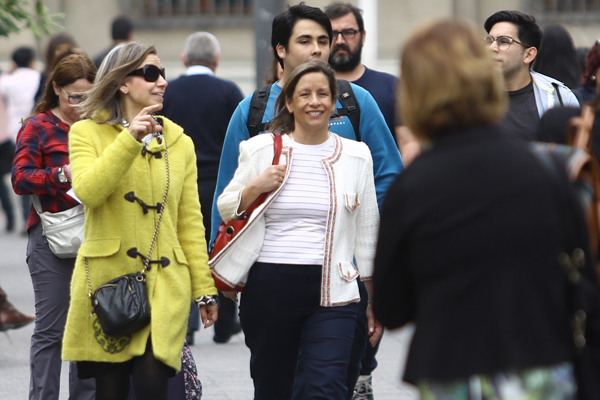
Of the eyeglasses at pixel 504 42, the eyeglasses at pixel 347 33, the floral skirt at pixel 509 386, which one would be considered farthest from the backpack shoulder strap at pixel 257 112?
the floral skirt at pixel 509 386

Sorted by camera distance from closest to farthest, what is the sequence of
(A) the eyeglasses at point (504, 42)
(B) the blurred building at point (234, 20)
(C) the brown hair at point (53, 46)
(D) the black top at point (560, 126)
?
(D) the black top at point (560, 126), (A) the eyeglasses at point (504, 42), (C) the brown hair at point (53, 46), (B) the blurred building at point (234, 20)

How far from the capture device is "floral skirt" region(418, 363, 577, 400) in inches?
87.4

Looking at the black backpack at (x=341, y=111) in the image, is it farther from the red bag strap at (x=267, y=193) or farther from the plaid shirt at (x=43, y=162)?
the plaid shirt at (x=43, y=162)

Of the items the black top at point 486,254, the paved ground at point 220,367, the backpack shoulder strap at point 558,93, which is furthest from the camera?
the paved ground at point 220,367

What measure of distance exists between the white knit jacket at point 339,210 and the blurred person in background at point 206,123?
2709 mm

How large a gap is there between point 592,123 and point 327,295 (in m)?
1.38

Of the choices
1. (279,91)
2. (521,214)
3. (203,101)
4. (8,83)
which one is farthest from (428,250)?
(8,83)

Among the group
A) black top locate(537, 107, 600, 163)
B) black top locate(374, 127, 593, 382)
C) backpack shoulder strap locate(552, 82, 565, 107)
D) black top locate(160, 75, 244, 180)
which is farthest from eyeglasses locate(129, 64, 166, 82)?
black top locate(160, 75, 244, 180)

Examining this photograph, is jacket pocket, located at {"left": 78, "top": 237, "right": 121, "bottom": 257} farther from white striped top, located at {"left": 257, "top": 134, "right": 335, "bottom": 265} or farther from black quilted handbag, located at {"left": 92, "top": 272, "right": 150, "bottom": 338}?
white striped top, located at {"left": 257, "top": 134, "right": 335, "bottom": 265}

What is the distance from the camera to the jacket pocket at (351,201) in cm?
384

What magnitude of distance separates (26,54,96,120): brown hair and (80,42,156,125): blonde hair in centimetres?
96

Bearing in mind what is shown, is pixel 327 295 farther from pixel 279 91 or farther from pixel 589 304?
pixel 589 304

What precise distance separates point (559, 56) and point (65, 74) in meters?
3.30

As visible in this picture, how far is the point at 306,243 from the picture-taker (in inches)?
149
